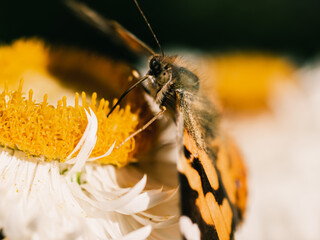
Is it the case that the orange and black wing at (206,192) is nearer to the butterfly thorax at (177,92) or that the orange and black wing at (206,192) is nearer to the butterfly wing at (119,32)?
the butterfly thorax at (177,92)

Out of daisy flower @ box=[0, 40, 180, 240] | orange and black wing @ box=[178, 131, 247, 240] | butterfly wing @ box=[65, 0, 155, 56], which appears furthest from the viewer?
butterfly wing @ box=[65, 0, 155, 56]

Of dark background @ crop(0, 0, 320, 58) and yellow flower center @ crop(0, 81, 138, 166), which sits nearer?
yellow flower center @ crop(0, 81, 138, 166)

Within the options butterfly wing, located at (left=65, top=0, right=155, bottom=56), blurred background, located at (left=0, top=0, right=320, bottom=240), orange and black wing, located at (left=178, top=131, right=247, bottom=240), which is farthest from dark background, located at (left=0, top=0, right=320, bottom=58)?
orange and black wing, located at (left=178, top=131, right=247, bottom=240)

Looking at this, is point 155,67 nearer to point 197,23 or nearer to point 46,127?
point 46,127

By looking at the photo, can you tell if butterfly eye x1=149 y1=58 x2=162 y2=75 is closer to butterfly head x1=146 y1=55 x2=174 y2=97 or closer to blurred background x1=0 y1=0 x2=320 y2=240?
butterfly head x1=146 y1=55 x2=174 y2=97

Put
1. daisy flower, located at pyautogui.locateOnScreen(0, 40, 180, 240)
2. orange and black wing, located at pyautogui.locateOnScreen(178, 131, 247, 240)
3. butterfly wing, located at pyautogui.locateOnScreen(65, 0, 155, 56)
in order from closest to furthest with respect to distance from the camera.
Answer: orange and black wing, located at pyautogui.locateOnScreen(178, 131, 247, 240) → daisy flower, located at pyautogui.locateOnScreen(0, 40, 180, 240) → butterfly wing, located at pyautogui.locateOnScreen(65, 0, 155, 56)

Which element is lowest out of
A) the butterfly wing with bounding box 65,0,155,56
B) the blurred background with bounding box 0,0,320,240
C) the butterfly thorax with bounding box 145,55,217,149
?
the butterfly thorax with bounding box 145,55,217,149

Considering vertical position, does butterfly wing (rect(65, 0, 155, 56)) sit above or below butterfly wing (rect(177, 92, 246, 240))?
above
